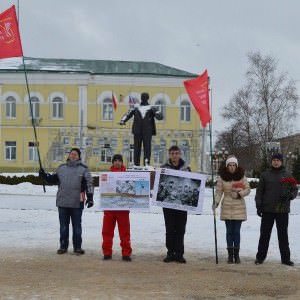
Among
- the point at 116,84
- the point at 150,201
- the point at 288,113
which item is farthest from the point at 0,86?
the point at 150,201

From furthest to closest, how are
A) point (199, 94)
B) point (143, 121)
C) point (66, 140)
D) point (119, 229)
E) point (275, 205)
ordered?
point (66, 140) < point (143, 121) < point (199, 94) < point (119, 229) < point (275, 205)

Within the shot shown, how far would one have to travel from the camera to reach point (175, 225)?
390 inches

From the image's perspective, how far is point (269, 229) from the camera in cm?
974

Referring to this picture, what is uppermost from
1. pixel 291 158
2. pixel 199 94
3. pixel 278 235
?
pixel 199 94

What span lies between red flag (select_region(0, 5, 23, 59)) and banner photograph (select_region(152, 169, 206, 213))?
3.95 meters

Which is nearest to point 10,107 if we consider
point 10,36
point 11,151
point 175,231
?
point 11,151

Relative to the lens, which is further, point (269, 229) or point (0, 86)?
point (0, 86)

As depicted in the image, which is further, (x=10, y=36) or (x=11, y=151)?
(x=11, y=151)

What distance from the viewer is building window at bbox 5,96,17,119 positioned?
2248 inches

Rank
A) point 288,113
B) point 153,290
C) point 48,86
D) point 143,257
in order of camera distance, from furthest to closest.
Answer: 1. point 48,86
2. point 288,113
3. point 143,257
4. point 153,290

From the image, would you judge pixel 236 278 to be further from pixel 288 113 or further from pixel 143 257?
pixel 288 113

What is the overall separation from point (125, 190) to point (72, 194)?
3.01ft

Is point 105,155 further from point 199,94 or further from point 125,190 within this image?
point 125,190

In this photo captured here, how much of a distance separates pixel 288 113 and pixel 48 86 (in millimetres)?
22020
